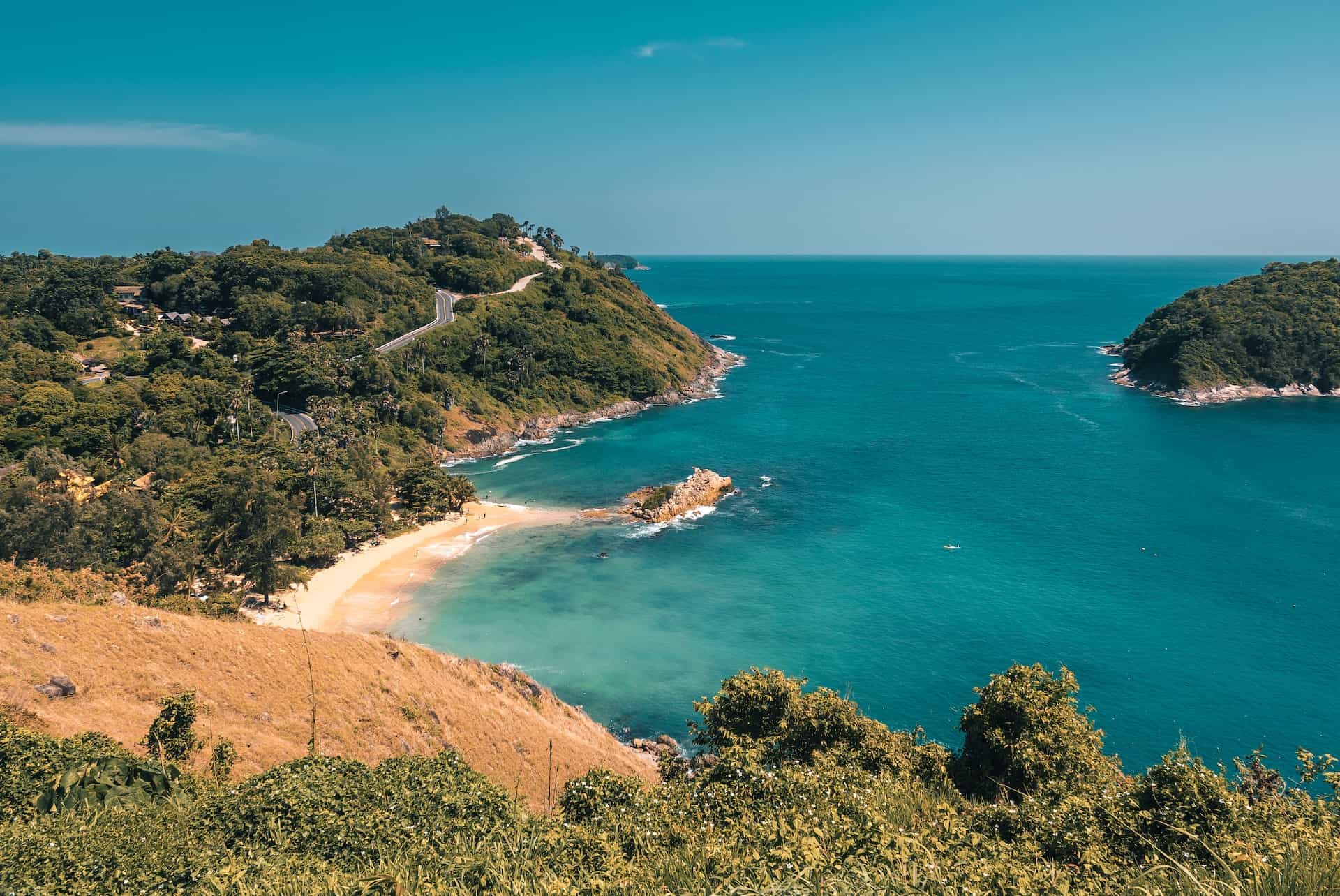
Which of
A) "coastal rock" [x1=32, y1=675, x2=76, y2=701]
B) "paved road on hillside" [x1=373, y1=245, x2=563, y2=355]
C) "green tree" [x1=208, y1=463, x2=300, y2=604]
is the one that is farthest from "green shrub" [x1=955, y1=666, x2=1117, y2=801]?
"paved road on hillside" [x1=373, y1=245, x2=563, y2=355]

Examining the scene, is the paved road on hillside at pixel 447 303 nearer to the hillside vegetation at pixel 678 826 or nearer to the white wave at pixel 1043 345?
the hillside vegetation at pixel 678 826

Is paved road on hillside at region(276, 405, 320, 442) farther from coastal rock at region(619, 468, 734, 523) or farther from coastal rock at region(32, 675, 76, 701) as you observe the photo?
coastal rock at region(32, 675, 76, 701)

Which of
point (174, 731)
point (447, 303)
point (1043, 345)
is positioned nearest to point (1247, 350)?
point (1043, 345)

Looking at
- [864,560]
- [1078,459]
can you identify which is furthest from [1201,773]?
[1078,459]

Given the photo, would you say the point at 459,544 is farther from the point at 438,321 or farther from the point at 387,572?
the point at 438,321

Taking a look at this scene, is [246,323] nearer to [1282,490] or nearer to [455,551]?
[455,551]

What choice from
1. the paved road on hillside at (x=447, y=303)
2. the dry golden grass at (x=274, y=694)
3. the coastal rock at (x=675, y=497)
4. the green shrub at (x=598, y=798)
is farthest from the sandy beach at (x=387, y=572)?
the paved road on hillside at (x=447, y=303)
